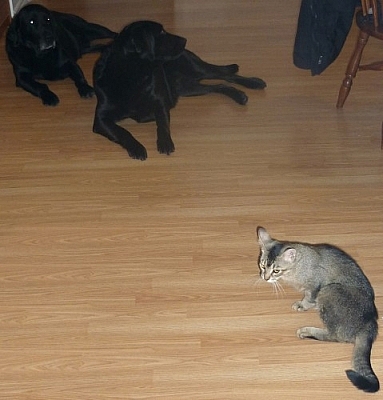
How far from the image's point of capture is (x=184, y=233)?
7.50 feet

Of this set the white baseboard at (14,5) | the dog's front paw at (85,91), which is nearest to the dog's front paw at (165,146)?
the dog's front paw at (85,91)

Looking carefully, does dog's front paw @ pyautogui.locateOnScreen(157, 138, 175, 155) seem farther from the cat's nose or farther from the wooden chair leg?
the cat's nose

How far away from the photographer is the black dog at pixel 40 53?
3.16 m

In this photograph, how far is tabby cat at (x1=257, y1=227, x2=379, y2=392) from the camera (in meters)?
1.74

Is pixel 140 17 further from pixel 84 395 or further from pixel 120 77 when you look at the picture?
pixel 84 395

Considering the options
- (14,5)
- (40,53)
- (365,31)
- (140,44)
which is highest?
(365,31)

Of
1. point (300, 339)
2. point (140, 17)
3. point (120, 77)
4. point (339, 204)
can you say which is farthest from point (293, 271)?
point (140, 17)

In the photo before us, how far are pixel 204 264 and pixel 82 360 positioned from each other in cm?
53

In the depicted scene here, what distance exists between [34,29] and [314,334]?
82.4 inches

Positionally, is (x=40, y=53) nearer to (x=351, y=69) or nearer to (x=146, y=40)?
(x=146, y=40)

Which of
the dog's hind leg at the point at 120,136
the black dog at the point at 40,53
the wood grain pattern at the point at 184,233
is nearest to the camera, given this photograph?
the wood grain pattern at the point at 184,233

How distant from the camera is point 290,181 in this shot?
8.30 ft

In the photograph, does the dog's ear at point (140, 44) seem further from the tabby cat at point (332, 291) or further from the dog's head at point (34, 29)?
the tabby cat at point (332, 291)

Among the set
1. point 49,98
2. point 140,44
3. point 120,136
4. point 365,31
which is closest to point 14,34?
point 49,98
